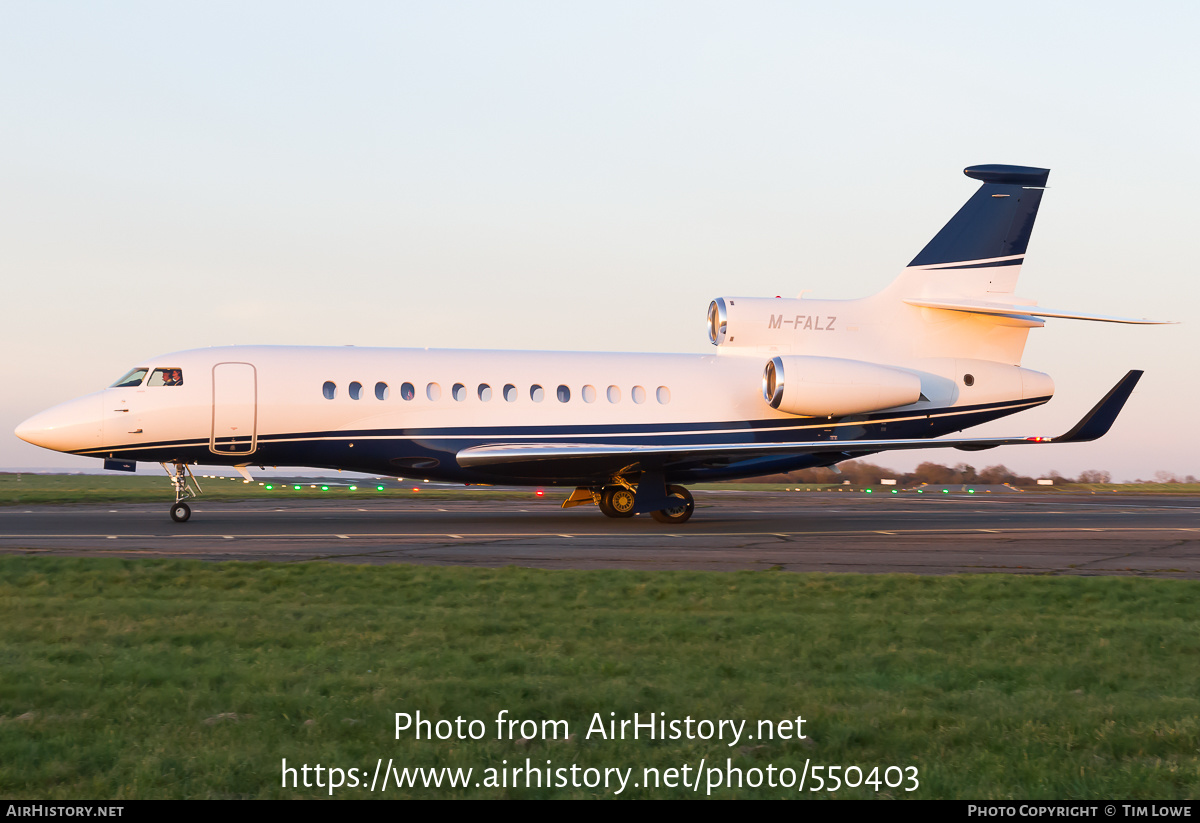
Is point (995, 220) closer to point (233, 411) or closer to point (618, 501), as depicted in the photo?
point (618, 501)

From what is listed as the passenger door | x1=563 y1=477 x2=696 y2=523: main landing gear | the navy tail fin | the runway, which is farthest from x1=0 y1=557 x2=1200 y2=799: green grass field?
the navy tail fin

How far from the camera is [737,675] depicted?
6.26 m

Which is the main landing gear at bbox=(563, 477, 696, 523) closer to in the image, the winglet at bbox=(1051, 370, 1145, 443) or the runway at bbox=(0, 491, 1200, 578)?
the runway at bbox=(0, 491, 1200, 578)

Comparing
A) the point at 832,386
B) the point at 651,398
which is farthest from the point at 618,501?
the point at 832,386

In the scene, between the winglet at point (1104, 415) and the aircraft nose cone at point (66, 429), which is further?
the winglet at point (1104, 415)

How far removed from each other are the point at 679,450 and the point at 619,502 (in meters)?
3.22

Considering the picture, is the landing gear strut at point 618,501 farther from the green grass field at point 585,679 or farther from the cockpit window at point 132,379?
the green grass field at point 585,679

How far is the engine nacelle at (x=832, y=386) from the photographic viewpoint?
22.7 metres

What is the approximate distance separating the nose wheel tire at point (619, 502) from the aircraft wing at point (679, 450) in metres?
1.78

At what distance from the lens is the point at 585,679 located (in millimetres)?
6051

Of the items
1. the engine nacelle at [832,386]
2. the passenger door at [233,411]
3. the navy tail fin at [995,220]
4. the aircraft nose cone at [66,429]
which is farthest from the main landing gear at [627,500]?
the aircraft nose cone at [66,429]

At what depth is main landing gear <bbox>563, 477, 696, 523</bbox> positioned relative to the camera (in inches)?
876

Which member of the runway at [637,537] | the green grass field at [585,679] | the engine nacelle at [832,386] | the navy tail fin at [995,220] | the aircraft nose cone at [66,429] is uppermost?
the navy tail fin at [995,220]

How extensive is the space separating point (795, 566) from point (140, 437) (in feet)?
46.7
